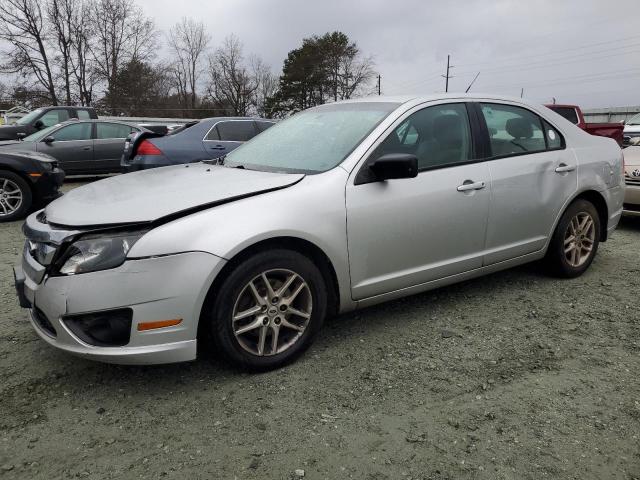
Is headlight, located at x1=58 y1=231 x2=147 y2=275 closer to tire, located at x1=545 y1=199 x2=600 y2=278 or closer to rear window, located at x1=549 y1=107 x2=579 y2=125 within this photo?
tire, located at x1=545 y1=199 x2=600 y2=278

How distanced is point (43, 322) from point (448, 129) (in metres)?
2.75

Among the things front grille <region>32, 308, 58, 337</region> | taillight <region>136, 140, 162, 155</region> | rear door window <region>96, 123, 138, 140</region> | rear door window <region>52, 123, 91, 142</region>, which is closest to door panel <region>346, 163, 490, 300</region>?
front grille <region>32, 308, 58, 337</region>

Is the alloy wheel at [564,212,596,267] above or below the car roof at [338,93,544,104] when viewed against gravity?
below

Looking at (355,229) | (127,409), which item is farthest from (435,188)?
(127,409)

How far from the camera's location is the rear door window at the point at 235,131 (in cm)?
781

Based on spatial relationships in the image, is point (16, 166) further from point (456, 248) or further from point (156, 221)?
point (456, 248)

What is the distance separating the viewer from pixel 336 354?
2961 mm

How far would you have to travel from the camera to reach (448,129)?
3436 millimetres

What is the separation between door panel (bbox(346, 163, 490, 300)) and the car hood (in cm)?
48

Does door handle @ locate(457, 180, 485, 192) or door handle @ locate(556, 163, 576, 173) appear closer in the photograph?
door handle @ locate(457, 180, 485, 192)

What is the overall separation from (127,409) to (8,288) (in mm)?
2371

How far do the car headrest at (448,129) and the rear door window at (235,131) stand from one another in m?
4.97

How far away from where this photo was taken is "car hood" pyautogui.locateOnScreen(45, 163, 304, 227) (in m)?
2.46

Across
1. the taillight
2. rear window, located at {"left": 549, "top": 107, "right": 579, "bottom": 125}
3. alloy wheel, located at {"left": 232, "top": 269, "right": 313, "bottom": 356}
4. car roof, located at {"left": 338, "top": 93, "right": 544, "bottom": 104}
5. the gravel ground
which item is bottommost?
the gravel ground
